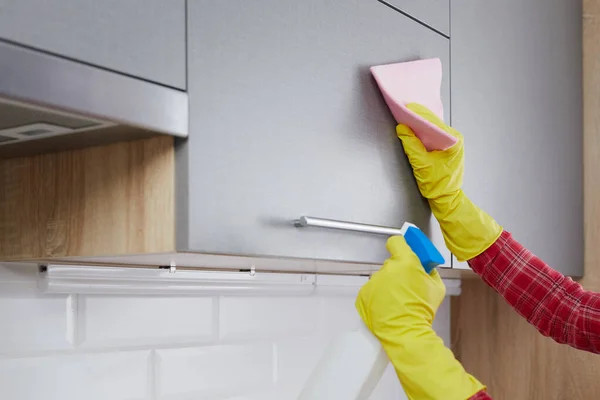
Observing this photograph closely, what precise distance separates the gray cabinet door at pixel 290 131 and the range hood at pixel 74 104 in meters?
0.04

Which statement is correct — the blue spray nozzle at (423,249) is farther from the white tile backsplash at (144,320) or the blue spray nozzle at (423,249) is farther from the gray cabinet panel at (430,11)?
the white tile backsplash at (144,320)

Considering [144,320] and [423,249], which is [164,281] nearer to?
[144,320]

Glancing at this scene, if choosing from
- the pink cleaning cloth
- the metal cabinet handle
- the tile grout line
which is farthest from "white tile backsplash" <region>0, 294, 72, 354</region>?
the pink cleaning cloth

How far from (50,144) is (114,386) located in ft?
1.41

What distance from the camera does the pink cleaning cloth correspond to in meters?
0.99

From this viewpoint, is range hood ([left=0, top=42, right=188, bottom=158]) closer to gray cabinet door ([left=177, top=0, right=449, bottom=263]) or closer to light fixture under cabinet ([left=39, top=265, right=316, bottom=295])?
gray cabinet door ([left=177, top=0, right=449, bottom=263])

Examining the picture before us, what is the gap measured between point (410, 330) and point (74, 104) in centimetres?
49

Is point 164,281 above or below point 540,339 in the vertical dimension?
above

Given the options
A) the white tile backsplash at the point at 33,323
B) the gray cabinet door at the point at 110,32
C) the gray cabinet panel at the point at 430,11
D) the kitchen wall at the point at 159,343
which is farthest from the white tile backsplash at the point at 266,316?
the gray cabinet door at the point at 110,32

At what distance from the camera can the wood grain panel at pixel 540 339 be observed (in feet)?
5.36

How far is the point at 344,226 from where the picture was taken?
89 cm

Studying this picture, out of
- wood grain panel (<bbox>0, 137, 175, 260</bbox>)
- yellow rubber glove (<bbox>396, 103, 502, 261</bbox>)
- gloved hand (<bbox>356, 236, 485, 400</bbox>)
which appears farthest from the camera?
yellow rubber glove (<bbox>396, 103, 502, 261</bbox>)

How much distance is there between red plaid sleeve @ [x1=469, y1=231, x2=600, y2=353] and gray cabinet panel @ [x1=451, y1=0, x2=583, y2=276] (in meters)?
0.09

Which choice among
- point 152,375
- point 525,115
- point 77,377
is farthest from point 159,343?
point 525,115
